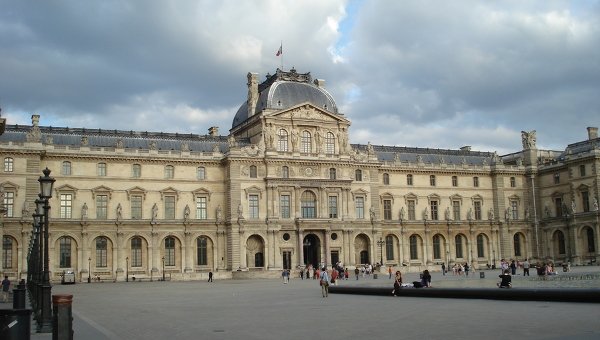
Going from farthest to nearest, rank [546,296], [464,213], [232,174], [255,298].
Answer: [464,213], [232,174], [255,298], [546,296]

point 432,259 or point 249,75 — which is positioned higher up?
point 249,75

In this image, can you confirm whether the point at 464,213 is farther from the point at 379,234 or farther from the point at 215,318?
the point at 215,318

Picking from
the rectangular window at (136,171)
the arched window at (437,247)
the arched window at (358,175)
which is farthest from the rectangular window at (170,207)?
the arched window at (437,247)

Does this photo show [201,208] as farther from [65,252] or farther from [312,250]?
[65,252]

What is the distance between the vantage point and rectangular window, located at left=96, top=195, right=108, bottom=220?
239 feet

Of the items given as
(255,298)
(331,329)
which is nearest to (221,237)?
(255,298)

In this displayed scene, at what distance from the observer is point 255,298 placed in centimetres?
3797

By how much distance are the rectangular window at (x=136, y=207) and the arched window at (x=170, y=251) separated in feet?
13.4

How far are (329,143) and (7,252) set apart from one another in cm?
3705

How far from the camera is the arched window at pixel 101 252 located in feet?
237

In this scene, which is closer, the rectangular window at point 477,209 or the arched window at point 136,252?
the arched window at point 136,252

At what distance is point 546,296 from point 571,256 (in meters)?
65.7

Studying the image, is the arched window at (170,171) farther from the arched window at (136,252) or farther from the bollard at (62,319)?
the bollard at (62,319)

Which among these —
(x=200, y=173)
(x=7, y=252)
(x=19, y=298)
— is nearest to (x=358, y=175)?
(x=200, y=173)
